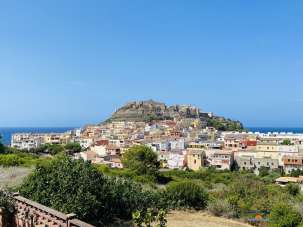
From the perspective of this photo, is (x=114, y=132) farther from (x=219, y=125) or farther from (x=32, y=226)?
(x=32, y=226)

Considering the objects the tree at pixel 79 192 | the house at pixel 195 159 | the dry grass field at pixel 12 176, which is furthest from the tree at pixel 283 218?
the house at pixel 195 159

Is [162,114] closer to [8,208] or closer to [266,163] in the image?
[266,163]

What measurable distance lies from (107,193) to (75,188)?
1.08 meters

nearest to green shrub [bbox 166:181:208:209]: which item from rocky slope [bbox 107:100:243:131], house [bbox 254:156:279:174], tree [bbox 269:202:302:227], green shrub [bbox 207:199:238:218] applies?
green shrub [bbox 207:199:238:218]

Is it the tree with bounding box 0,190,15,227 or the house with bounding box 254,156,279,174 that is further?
the house with bounding box 254,156,279,174

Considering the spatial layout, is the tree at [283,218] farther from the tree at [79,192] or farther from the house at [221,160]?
the house at [221,160]

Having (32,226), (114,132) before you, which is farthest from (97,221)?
(114,132)

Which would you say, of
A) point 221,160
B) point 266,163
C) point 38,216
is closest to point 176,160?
point 221,160

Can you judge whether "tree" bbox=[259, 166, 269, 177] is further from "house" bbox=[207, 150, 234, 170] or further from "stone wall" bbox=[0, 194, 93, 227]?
"stone wall" bbox=[0, 194, 93, 227]

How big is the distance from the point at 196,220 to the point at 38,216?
5332mm

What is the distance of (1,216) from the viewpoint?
21.3 ft

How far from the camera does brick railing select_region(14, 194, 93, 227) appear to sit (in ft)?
17.1

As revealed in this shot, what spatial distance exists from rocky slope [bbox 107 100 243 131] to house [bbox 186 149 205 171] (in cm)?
5858

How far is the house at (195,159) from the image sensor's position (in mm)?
57156
